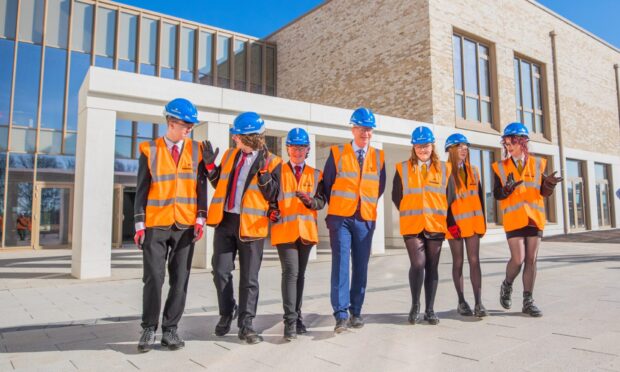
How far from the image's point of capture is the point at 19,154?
51.6ft

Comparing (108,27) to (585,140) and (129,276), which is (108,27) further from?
(585,140)

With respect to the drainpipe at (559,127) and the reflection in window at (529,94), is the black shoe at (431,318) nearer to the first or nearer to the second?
the reflection in window at (529,94)

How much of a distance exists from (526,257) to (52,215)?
1693 centimetres

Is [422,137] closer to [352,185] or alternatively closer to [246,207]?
[352,185]

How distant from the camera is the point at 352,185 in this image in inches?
159

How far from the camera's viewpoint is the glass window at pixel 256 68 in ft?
72.2

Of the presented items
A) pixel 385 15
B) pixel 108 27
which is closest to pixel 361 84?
pixel 385 15

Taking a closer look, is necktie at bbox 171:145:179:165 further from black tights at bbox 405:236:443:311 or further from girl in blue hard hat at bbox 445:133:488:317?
girl in blue hard hat at bbox 445:133:488:317

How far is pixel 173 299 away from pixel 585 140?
943 inches

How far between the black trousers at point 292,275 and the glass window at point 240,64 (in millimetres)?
18610

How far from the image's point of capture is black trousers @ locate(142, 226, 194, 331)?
342 centimetres

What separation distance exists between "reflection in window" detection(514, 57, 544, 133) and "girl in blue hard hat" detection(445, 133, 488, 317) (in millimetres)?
15906

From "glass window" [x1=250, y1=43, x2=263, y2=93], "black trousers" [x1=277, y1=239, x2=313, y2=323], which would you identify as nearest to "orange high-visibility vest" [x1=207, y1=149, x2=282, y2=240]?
"black trousers" [x1=277, y1=239, x2=313, y2=323]

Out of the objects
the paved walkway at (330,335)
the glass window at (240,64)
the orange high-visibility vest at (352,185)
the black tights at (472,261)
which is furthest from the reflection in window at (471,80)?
the orange high-visibility vest at (352,185)
